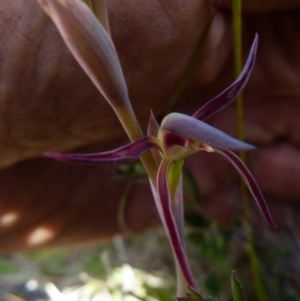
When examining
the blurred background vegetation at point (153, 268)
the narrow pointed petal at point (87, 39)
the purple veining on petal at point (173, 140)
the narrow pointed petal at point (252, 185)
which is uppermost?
the narrow pointed petal at point (87, 39)

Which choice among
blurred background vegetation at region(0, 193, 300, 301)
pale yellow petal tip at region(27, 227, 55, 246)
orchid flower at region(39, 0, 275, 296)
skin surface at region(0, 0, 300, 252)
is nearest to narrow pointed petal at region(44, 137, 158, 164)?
orchid flower at region(39, 0, 275, 296)

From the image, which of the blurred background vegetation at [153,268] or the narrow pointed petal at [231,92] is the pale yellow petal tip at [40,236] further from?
the narrow pointed petal at [231,92]

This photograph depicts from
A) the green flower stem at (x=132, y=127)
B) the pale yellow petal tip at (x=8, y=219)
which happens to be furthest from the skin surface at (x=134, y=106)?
the green flower stem at (x=132, y=127)

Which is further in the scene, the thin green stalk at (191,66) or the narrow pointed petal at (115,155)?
the thin green stalk at (191,66)

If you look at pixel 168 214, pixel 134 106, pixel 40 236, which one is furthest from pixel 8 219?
pixel 168 214

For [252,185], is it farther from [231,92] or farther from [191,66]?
[191,66]

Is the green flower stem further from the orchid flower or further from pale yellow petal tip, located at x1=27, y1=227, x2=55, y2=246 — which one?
pale yellow petal tip, located at x1=27, y1=227, x2=55, y2=246
